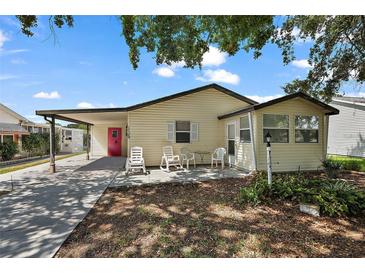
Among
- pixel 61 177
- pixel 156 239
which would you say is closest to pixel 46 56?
pixel 61 177

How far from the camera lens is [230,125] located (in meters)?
9.35

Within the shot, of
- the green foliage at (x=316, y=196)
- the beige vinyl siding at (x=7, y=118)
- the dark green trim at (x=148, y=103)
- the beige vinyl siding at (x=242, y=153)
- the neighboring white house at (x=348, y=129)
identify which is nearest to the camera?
the green foliage at (x=316, y=196)

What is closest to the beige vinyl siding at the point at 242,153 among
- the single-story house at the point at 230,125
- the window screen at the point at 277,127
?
the single-story house at the point at 230,125

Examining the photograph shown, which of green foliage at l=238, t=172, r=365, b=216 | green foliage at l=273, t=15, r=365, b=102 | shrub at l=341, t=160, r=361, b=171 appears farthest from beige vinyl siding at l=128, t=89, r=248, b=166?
shrub at l=341, t=160, r=361, b=171

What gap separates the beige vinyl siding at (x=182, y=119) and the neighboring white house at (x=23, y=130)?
11.6m

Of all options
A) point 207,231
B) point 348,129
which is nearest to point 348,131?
point 348,129

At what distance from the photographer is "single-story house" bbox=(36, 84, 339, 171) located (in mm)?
7641

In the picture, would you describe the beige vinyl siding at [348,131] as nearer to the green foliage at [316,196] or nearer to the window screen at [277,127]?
the window screen at [277,127]

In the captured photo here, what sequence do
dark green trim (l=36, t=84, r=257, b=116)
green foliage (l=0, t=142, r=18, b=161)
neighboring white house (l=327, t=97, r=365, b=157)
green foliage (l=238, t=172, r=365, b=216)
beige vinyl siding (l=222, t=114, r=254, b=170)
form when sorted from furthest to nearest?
neighboring white house (l=327, t=97, r=365, b=157)
green foliage (l=0, t=142, r=18, b=161)
dark green trim (l=36, t=84, r=257, b=116)
beige vinyl siding (l=222, t=114, r=254, b=170)
green foliage (l=238, t=172, r=365, b=216)

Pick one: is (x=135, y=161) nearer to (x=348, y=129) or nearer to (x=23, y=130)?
(x=23, y=130)

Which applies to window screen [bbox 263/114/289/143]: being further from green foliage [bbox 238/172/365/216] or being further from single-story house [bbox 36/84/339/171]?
green foliage [bbox 238/172/365/216]

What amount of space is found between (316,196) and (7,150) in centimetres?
1650

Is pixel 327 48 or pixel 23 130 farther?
pixel 23 130

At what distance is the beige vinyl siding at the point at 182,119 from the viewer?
905cm
